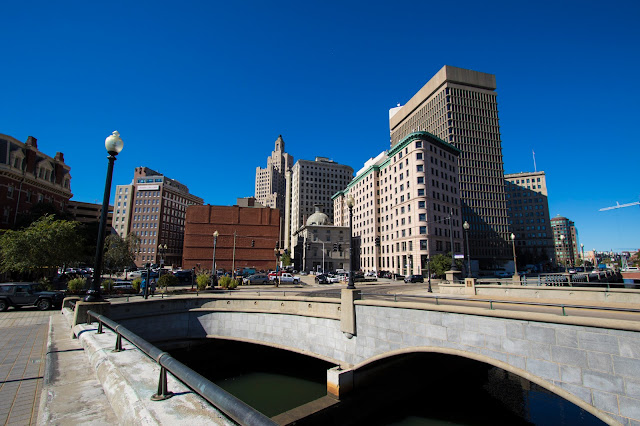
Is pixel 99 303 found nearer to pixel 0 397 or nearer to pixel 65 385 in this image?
pixel 0 397

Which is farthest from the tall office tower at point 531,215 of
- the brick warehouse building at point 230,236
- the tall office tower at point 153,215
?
the tall office tower at point 153,215

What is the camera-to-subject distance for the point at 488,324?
34.2 feet

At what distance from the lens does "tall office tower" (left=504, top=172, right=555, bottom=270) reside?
125312mm

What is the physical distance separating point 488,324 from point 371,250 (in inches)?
3048

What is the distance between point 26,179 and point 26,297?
4997 cm

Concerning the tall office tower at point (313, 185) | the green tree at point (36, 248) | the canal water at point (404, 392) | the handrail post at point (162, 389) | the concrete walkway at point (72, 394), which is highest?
the tall office tower at point (313, 185)

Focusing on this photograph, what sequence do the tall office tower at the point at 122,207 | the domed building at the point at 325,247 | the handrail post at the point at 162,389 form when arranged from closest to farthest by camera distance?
the handrail post at the point at 162,389 → the domed building at the point at 325,247 → the tall office tower at the point at 122,207

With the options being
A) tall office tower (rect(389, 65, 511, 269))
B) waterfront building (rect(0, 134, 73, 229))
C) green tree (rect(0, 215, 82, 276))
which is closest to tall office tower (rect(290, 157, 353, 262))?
tall office tower (rect(389, 65, 511, 269))

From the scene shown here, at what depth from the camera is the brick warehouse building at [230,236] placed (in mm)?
72188

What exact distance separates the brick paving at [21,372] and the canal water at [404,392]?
9.52 metres

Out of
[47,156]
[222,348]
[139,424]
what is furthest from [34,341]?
[47,156]

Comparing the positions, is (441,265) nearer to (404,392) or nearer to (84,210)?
(404,392)

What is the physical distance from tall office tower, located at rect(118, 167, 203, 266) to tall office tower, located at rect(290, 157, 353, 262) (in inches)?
1943

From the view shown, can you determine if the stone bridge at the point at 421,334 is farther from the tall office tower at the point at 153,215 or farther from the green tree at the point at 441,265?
the tall office tower at the point at 153,215
